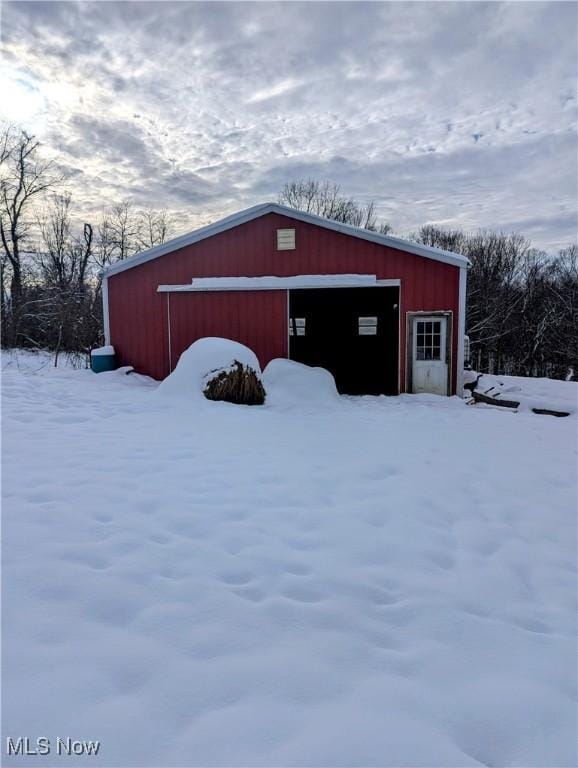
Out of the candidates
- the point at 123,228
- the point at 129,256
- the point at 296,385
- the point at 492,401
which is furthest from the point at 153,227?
the point at 492,401

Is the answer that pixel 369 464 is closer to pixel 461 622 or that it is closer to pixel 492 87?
pixel 461 622

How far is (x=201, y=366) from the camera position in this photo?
746 centimetres

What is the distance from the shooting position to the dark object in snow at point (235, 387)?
283 inches

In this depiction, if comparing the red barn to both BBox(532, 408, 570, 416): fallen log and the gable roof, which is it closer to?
the gable roof

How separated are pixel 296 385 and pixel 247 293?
301 cm

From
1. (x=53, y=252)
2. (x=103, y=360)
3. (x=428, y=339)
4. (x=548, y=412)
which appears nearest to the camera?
(x=548, y=412)

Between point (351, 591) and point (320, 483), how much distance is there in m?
1.48

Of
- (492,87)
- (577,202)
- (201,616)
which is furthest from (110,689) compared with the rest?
(577,202)

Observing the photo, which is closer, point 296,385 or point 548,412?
point 296,385

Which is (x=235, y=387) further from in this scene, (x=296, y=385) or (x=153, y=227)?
(x=153, y=227)

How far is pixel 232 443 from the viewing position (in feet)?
15.4

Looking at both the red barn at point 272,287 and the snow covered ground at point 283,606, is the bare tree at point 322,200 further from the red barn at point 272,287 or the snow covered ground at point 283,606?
the snow covered ground at point 283,606

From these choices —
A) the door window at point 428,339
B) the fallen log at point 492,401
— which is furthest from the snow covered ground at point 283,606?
the door window at point 428,339

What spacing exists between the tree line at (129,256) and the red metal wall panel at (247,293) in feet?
19.7
